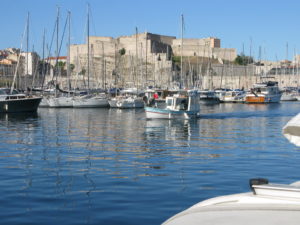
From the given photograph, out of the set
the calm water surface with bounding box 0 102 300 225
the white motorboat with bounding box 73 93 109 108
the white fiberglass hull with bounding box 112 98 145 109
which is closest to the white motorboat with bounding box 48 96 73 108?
the white motorboat with bounding box 73 93 109 108

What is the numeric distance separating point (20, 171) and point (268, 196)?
10.1 metres

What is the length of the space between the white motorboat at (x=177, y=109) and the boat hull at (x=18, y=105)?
12.2 m

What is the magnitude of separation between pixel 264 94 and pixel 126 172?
57.4m

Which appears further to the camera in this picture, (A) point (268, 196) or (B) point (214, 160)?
(B) point (214, 160)

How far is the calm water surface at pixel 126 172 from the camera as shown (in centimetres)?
998

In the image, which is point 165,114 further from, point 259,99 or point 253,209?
point 259,99

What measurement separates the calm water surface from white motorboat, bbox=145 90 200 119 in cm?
1010

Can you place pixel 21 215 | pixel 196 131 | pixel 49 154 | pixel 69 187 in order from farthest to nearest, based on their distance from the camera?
pixel 196 131, pixel 49 154, pixel 69 187, pixel 21 215

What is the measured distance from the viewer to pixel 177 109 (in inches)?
1462

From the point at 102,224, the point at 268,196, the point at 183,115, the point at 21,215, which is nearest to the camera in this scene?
the point at 268,196

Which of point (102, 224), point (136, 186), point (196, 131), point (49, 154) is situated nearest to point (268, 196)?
point (102, 224)

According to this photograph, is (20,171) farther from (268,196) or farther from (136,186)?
(268,196)

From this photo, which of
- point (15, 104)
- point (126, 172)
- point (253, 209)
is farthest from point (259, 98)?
point (253, 209)

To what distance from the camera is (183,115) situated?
3653 cm
